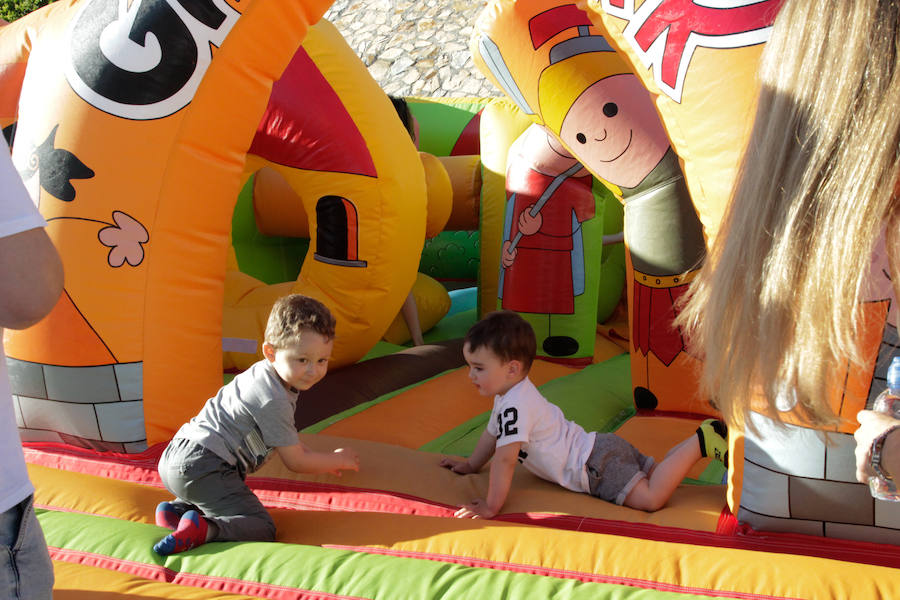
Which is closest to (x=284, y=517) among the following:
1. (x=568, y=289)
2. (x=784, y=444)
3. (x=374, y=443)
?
(x=374, y=443)

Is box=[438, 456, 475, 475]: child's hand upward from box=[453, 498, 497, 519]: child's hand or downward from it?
upward

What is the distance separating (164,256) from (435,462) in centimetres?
92

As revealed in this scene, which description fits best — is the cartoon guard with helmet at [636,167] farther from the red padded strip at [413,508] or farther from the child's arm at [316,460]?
the child's arm at [316,460]

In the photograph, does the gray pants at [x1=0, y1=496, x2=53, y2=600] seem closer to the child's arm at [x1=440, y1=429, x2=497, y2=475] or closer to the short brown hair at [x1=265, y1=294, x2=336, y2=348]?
the short brown hair at [x1=265, y1=294, x2=336, y2=348]

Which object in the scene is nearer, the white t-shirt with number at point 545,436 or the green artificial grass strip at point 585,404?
the white t-shirt with number at point 545,436

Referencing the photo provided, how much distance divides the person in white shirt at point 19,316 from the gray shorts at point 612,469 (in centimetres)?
129

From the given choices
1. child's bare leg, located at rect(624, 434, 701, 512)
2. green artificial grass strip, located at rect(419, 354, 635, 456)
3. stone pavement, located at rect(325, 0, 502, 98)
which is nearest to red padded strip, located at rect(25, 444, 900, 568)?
child's bare leg, located at rect(624, 434, 701, 512)

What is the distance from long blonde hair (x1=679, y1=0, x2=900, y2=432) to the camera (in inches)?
36.0

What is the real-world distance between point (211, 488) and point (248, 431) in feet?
0.49

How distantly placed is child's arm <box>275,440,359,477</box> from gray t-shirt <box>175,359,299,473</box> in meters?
0.03

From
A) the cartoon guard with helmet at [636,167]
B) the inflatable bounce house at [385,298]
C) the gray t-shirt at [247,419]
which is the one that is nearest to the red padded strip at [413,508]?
the inflatable bounce house at [385,298]

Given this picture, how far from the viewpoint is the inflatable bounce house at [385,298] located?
4.91 feet

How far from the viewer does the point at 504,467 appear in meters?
1.88

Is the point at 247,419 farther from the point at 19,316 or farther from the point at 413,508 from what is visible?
the point at 19,316
